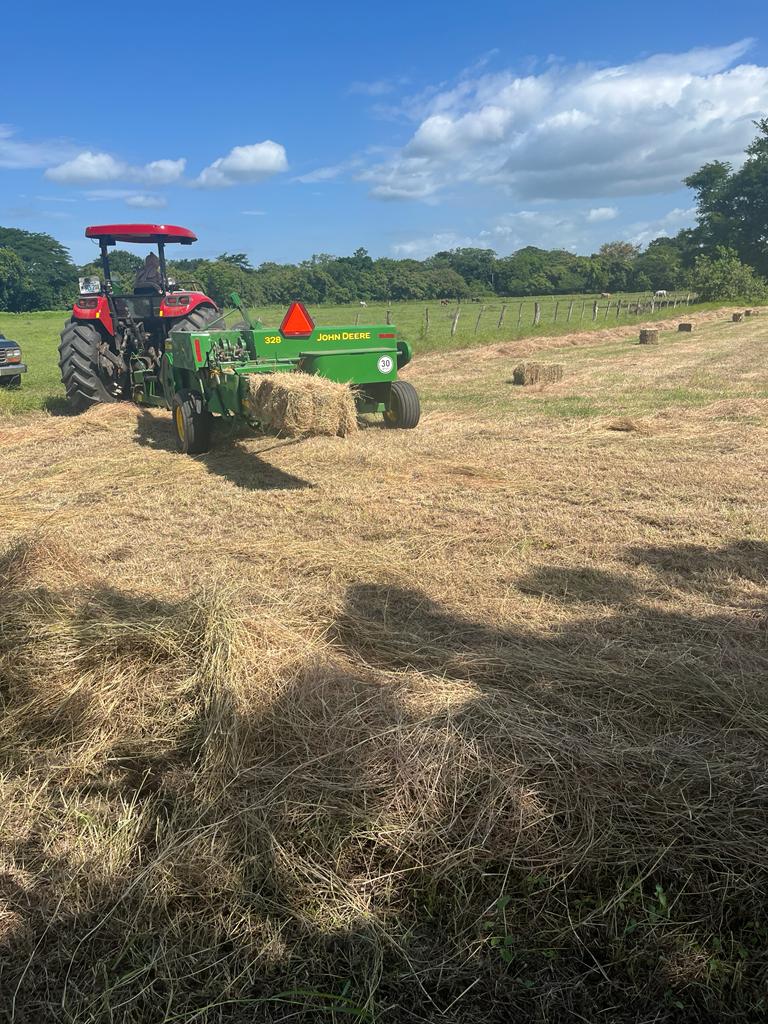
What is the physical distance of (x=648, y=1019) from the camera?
1.53 meters

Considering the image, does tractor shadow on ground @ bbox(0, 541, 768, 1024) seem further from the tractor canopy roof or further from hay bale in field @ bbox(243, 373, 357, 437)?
the tractor canopy roof

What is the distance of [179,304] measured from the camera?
9.79 meters

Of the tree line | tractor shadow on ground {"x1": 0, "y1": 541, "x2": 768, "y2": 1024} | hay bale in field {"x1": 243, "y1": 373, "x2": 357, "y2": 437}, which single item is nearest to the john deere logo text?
hay bale in field {"x1": 243, "y1": 373, "x2": 357, "y2": 437}

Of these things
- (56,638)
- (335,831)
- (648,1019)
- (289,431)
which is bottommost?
(648,1019)

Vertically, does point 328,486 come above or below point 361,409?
below

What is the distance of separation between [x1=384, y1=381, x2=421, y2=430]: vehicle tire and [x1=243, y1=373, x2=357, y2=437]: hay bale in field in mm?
1976

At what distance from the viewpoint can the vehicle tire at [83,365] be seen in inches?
380

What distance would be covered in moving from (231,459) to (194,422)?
0.57 m

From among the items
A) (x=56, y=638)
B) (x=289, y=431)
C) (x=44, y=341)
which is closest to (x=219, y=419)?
(x=289, y=431)

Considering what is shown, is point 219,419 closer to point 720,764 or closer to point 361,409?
point 361,409

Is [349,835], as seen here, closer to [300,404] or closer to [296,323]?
[300,404]

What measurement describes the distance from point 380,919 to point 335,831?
0.86ft

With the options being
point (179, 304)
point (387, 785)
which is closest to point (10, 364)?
point (179, 304)

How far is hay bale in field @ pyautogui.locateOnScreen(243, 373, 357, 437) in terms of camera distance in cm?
567
